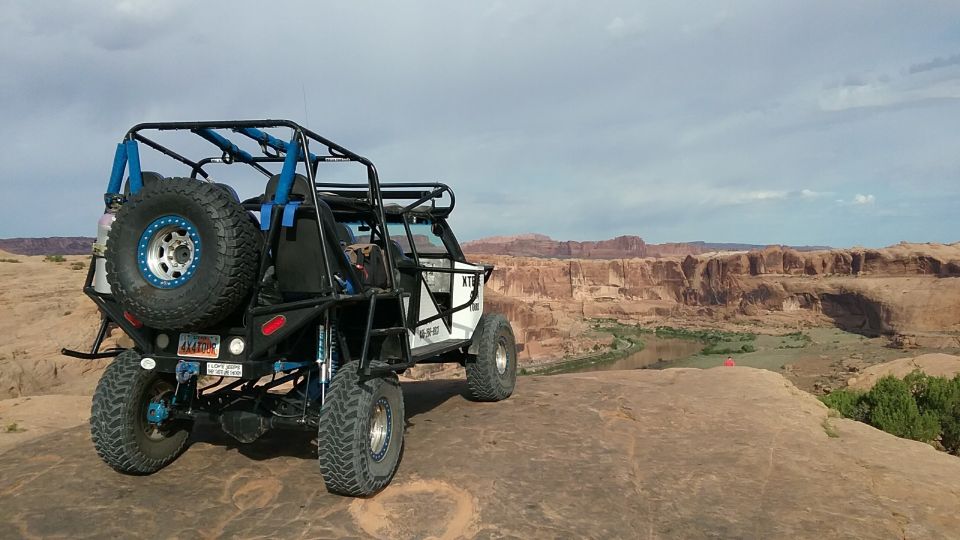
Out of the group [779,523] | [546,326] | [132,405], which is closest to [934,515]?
[779,523]

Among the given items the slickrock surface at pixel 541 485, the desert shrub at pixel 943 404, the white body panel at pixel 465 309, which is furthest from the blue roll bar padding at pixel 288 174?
the desert shrub at pixel 943 404

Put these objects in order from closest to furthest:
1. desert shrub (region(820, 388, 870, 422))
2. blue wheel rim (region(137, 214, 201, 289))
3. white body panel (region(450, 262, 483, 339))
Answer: blue wheel rim (region(137, 214, 201, 289)) → white body panel (region(450, 262, 483, 339)) → desert shrub (region(820, 388, 870, 422))

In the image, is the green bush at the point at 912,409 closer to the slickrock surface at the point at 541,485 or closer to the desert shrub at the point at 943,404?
the desert shrub at the point at 943,404

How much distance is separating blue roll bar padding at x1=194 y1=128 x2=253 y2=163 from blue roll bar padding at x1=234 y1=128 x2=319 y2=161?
1.21 feet

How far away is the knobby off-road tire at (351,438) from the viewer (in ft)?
12.8

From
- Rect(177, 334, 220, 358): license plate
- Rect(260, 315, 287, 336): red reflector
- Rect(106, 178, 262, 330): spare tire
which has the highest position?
Rect(106, 178, 262, 330): spare tire

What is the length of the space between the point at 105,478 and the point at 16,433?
6543 millimetres

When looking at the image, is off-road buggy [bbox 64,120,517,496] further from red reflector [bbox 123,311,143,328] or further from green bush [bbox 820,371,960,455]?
green bush [bbox 820,371,960,455]

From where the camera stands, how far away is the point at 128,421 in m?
4.33

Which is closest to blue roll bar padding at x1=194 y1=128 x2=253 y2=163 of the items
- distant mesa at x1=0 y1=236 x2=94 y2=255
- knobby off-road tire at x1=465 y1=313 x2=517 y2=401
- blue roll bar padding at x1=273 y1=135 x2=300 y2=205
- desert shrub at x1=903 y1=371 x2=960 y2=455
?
blue roll bar padding at x1=273 y1=135 x2=300 y2=205

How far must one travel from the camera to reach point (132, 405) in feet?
14.4

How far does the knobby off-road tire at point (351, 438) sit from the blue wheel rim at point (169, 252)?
1.33 m

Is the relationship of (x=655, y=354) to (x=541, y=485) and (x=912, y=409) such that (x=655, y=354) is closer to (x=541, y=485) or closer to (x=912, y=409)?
(x=912, y=409)

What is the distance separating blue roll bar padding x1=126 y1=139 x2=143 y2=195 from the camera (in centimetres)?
439
